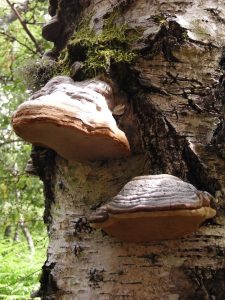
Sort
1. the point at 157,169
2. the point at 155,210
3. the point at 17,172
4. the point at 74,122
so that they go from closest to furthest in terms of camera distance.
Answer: the point at 155,210 → the point at 74,122 → the point at 157,169 → the point at 17,172

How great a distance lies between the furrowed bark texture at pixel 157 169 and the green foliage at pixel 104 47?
0.04 meters

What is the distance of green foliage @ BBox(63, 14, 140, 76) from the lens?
5.63 ft

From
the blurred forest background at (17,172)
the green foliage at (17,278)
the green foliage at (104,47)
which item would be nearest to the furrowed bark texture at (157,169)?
the green foliage at (104,47)

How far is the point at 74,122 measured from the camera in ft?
4.31

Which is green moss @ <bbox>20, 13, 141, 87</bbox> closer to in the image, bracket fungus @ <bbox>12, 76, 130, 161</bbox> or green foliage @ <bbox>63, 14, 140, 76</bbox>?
green foliage @ <bbox>63, 14, 140, 76</bbox>

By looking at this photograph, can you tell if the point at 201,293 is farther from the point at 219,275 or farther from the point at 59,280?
the point at 59,280

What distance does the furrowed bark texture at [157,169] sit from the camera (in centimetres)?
138

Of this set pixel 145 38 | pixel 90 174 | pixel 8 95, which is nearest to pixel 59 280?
pixel 90 174

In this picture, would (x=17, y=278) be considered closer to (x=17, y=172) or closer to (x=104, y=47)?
(x=17, y=172)

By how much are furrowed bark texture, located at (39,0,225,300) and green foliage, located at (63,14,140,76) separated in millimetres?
44

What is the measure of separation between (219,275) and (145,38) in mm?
996

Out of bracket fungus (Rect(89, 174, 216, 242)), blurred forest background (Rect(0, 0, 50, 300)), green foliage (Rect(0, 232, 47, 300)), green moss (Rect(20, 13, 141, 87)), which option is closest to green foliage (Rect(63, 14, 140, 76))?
green moss (Rect(20, 13, 141, 87))

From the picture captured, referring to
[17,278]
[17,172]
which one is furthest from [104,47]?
[17,278]

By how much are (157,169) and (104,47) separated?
2.07 ft
